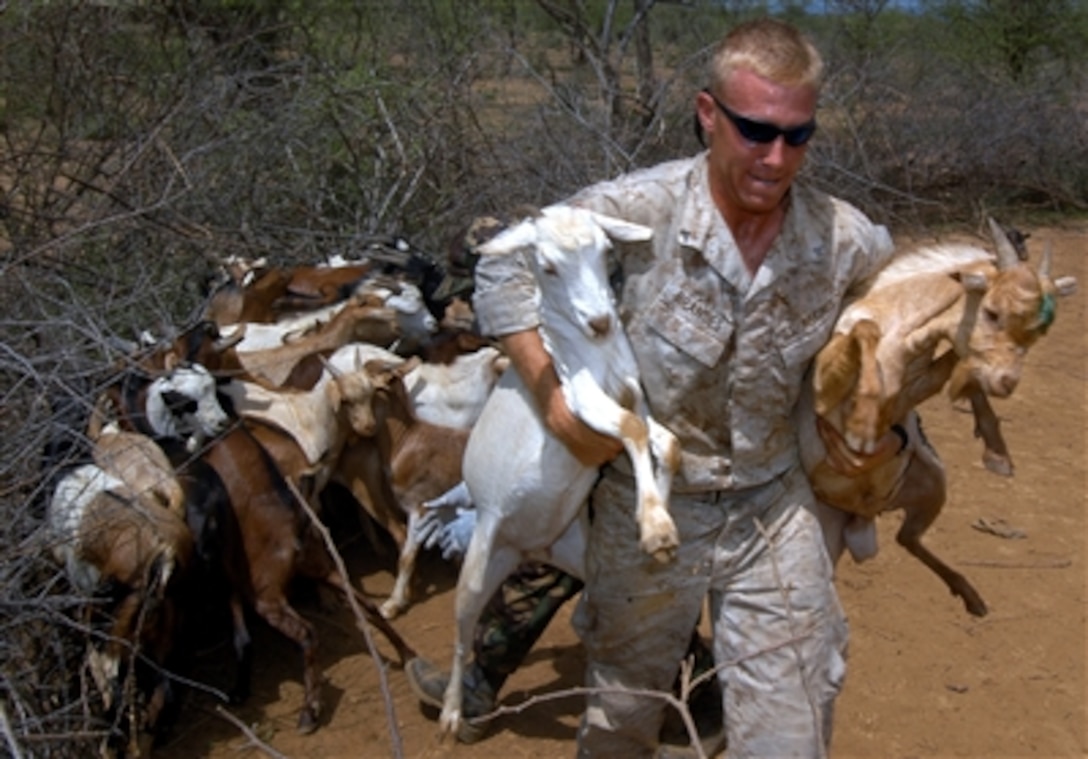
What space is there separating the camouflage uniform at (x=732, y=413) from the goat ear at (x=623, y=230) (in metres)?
0.09

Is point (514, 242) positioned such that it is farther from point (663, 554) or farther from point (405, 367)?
point (405, 367)

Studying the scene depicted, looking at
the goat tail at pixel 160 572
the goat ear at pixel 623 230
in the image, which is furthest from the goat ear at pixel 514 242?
the goat tail at pixel 160 572

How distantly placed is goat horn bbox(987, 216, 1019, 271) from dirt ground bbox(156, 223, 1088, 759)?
2331 millimetres

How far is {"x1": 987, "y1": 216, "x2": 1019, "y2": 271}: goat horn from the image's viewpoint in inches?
113

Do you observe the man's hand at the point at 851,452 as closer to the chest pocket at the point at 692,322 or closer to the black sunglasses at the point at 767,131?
the chest pocket at the point at 692,322

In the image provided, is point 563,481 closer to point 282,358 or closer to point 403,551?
point 403,551

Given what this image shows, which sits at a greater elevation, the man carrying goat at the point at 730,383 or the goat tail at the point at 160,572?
the man carrying goat at the point at 730,383

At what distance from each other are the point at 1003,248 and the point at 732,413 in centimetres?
75

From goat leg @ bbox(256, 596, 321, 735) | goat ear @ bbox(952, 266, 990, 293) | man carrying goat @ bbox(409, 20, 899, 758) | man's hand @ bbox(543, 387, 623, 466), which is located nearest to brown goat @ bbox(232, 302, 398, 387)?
goat leg @ bbox(256, 596, 321, 735)

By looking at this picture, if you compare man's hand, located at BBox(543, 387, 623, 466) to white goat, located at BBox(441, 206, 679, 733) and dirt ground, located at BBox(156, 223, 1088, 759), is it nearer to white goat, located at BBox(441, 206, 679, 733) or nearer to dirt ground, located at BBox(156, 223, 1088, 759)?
white goat, located at BBox(441, 206, 679, 733)

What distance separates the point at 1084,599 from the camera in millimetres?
5652

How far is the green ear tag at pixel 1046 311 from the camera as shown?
2.79 meters

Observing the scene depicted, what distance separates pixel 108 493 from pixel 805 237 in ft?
8.82

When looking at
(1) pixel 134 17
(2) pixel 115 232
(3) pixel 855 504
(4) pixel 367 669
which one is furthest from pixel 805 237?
(1) pixel 134 17
